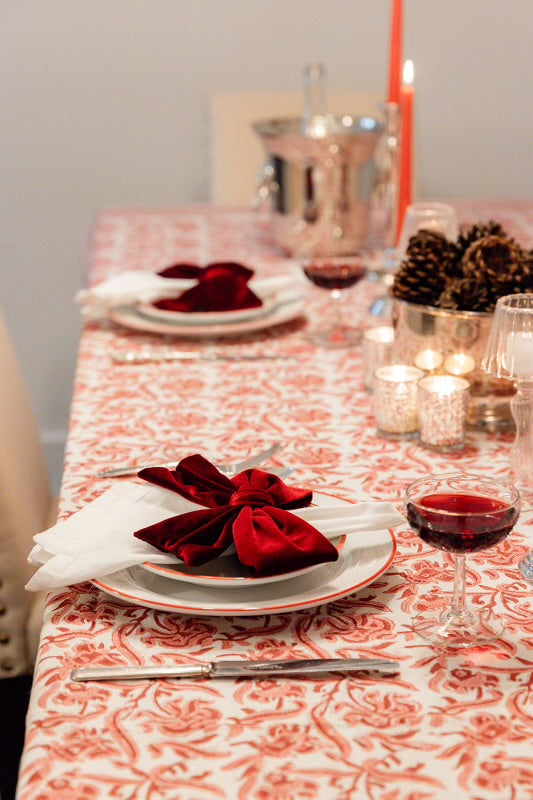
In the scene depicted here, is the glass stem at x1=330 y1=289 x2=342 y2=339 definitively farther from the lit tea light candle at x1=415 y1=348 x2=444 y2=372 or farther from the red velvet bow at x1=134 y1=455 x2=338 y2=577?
the red velvet bow at x1=134 y1=455 x2=338 y2=577

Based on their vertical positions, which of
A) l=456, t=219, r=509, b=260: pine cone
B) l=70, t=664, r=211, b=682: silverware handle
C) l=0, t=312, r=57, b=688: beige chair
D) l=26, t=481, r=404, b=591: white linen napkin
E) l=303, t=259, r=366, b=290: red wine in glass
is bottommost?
l=0, t=312, r=57, b=688: beige chair

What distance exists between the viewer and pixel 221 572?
825 millimetres

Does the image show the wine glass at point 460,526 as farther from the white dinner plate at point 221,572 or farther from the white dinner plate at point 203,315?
the white dinner plate at point 203,315

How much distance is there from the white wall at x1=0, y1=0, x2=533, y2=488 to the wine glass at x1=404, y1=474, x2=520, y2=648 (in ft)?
8.19

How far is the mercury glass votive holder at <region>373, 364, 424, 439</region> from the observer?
116 centimetres

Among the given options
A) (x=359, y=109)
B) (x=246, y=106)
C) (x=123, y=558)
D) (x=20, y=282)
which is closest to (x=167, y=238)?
(x=246, y=106)

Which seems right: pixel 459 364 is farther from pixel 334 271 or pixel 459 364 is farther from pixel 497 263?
pixel 334 271

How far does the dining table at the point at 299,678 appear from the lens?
623 mm

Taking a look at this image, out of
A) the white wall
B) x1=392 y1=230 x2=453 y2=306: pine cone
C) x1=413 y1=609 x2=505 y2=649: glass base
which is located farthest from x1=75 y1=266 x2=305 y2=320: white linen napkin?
the white wall

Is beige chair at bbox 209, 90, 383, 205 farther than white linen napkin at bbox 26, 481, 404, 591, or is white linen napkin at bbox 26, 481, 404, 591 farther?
beige chair at bbox 209, 90, 383, 205

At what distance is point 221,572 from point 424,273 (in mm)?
501

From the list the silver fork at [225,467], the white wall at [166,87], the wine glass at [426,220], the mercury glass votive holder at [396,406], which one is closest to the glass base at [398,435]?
the mercury glass votive holder at [396,406]

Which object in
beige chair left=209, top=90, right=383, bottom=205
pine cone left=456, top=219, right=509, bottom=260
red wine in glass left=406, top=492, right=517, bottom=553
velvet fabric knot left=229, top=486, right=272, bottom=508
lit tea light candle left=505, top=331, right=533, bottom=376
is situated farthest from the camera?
beige chair left=209, top=90, right=383, bottom=205

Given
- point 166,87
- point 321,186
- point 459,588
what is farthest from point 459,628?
point 166,87
